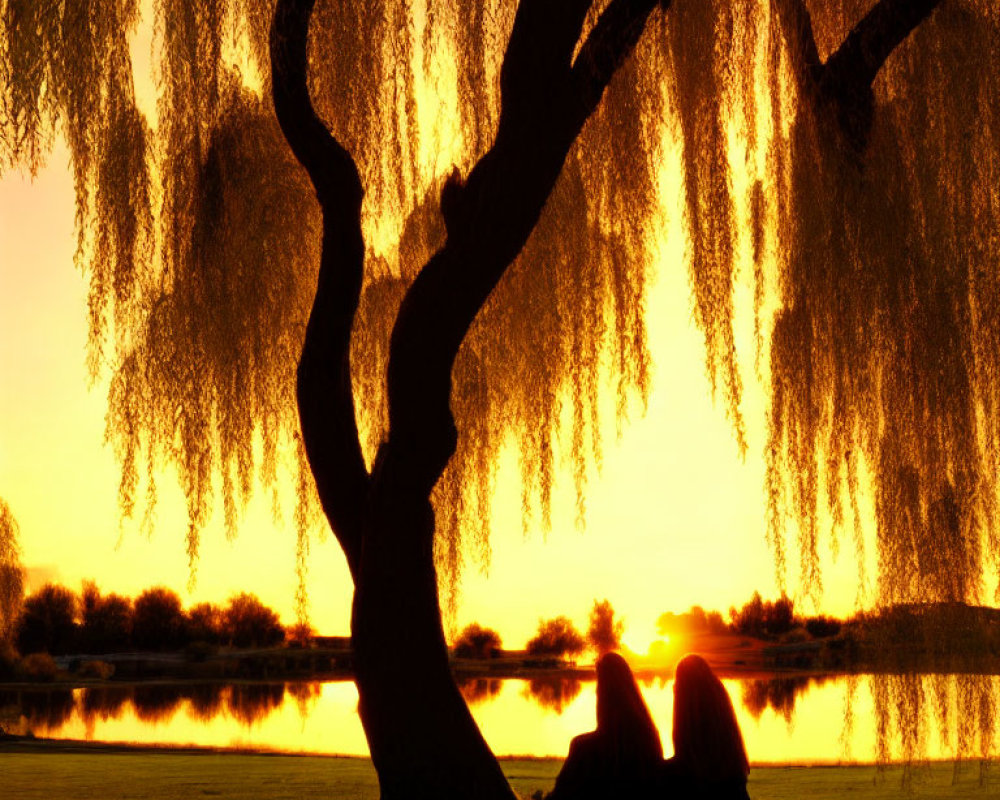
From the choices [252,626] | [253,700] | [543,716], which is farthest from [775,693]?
[252,626]

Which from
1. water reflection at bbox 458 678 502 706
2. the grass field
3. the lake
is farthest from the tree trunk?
water reflection at bbox 458 678 502 706

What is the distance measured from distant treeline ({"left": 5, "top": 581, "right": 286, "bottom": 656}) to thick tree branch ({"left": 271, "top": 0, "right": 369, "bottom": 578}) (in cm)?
5295

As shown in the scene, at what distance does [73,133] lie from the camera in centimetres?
546

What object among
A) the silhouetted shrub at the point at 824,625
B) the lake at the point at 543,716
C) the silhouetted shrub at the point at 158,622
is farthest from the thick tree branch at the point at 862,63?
the silhouetted shrub at the point at 158,622

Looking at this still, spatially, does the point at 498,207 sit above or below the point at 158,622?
above

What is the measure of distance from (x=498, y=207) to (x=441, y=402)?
36.3 inches

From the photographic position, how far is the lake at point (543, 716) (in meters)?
6.00

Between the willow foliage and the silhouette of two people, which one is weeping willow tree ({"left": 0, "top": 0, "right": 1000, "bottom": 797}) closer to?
the willow foliage

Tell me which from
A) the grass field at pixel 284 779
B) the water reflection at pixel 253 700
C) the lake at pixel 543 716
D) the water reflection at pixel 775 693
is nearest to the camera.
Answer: the lake at pixel 543 716

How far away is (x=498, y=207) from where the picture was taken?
534 centimetres

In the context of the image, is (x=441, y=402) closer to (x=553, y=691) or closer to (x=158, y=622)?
(x=553, y=691)

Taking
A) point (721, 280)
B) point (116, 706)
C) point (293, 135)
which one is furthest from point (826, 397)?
point (116, 706)

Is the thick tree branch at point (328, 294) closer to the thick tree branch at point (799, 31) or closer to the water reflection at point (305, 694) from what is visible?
the thick tree branch at point (799, 31)

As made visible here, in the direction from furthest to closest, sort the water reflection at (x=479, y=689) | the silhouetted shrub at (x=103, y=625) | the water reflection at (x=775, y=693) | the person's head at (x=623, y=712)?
the silhouetted shrub at (x=103, y=625), the water reflection at (x=479, y=689), the water reflection at (x=775, y=693), the person's head at (x=623, y=712)
